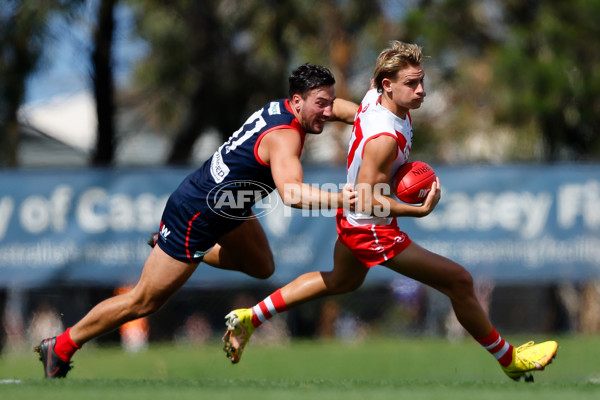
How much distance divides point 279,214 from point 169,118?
235 inches

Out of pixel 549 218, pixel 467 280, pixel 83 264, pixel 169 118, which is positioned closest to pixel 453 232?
pixel 549 218

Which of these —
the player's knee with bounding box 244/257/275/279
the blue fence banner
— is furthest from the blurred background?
the player's knee with bounding box 244/257/275/279

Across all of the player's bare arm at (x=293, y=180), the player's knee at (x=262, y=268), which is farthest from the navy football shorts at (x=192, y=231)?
the player's bare arm at (x=293, y=180)

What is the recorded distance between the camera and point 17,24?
14.6 metres

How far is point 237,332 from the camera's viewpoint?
6910 millimetres

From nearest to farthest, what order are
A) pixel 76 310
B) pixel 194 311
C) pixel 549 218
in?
pixel 549 218 → pixel 76 310 → pixel 194 311

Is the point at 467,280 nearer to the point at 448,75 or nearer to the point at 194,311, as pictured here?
the point at 194,311

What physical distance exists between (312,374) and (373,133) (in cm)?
370

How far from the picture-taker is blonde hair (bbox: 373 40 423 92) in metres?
6.42

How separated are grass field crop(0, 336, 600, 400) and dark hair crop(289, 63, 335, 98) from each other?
1875 millimetres

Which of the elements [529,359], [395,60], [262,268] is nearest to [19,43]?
[262,268]

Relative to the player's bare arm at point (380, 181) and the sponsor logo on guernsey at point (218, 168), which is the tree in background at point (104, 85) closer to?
the sponsor logo on guernsey at point (218, 168)

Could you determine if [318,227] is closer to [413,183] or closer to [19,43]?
[413,183]

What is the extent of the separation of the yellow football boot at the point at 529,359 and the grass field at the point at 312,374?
0.12 m
